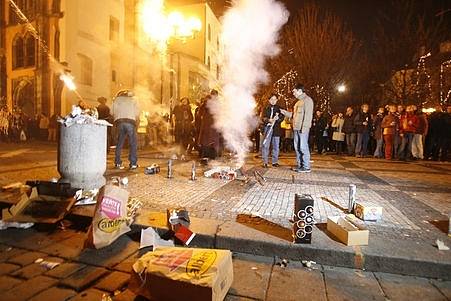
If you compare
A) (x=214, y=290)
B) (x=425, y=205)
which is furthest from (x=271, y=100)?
(x=214, y=290)

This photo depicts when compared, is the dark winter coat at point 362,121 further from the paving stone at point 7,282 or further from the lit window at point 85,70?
the lit window at point 85,70

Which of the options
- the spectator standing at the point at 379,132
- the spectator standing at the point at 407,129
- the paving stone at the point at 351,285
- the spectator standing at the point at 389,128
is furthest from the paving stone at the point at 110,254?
the spectator standing at the point at 379,132

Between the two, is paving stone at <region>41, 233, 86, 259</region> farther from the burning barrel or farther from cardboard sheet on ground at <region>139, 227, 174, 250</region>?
the burning barrel

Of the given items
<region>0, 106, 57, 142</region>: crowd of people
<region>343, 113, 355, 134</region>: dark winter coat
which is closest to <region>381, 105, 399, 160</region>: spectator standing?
<region>343, 113, 355, 134</region>: dark winter coat

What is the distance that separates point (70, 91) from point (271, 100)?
20.2m

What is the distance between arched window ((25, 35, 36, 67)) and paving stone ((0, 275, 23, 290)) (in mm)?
28999

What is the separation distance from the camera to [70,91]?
81.5 feet

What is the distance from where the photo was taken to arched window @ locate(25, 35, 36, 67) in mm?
27120

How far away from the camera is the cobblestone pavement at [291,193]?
4492mm

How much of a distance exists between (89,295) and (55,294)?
0.28 m

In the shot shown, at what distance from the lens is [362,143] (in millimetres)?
14367

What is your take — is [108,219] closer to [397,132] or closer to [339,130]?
[397,132]

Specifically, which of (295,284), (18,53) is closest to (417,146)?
(295,284)

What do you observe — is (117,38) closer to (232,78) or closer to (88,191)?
(232,78)
